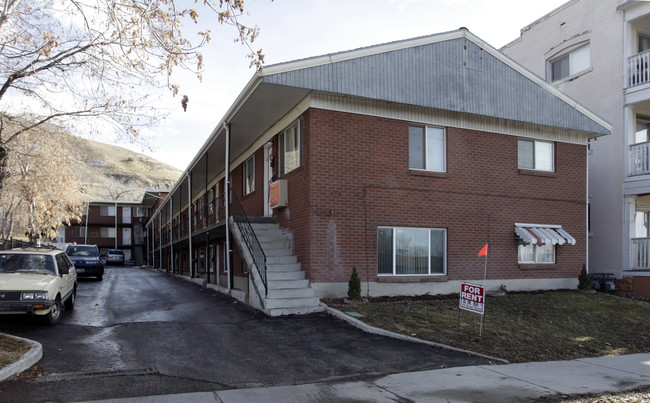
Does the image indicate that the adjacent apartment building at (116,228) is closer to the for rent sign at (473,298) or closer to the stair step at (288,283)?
the stair step at (288,283)

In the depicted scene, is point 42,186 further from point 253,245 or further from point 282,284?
point 282,284

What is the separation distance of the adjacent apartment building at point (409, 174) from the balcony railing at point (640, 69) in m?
2.70

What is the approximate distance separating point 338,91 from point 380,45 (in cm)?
185

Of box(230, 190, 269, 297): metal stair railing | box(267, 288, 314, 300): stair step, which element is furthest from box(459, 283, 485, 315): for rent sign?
box(230, 190, 269, 297): metal stair railing

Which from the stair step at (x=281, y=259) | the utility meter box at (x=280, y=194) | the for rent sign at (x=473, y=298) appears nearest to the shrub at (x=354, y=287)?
the stair step at (x=281, y=259)

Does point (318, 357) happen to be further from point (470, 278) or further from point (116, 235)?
point (116, 235)

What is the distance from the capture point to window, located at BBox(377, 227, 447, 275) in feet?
42.3

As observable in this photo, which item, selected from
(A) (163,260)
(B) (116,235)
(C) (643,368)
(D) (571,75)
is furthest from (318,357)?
(B) (116,235)

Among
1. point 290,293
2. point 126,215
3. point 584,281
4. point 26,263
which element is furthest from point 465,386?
point 126,215

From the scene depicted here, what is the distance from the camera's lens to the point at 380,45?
1277cm

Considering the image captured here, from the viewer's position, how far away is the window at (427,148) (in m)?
13.7

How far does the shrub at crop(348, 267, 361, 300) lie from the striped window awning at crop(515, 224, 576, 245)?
5708 mm

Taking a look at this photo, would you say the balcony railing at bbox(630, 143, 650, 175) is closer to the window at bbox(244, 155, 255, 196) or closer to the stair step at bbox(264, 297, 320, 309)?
the stair step at bbox(264, 297, 320, 309)

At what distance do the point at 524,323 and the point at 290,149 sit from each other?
747 cm
